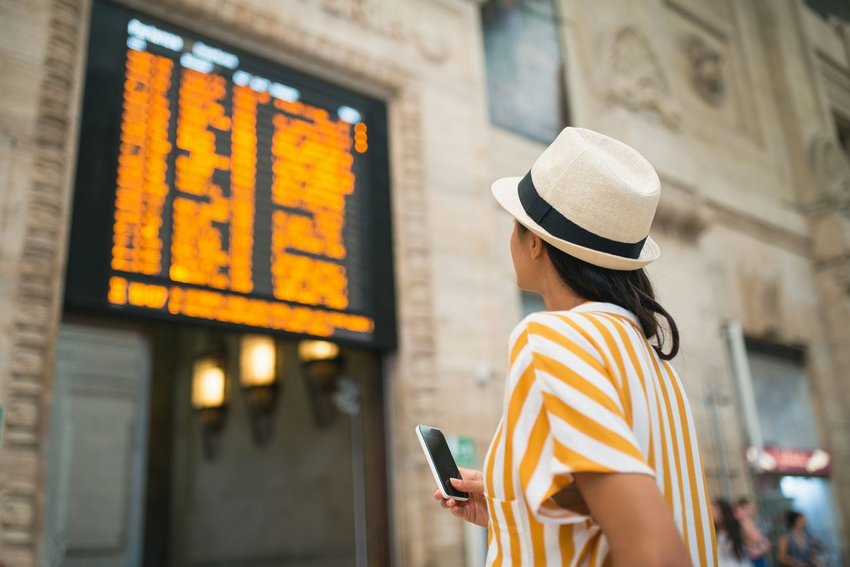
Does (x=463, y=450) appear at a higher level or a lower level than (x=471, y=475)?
higher

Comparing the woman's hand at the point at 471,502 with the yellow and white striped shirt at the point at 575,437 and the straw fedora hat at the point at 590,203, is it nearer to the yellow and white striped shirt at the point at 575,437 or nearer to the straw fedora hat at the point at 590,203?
the yellow and white striped shirt at the point at 575,437

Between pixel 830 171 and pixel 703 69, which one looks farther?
pixel 830 171

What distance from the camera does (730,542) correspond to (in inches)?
238

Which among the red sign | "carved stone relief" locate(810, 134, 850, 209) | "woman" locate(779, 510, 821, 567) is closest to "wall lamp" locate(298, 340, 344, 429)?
"woman" locate(779, 510, 821, 567)

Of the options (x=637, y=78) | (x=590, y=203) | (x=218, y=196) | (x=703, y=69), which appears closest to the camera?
(x=590, y=203)

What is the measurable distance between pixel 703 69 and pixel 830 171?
2.92 meters

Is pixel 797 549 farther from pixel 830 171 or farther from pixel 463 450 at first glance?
pixel 830 171

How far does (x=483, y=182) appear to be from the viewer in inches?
297

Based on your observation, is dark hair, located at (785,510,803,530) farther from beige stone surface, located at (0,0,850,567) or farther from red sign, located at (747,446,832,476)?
red sign, located at (747,446,832,476)

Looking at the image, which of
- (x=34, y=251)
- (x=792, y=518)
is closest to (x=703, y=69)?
(x=792, y=518)

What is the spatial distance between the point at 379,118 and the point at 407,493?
353cm

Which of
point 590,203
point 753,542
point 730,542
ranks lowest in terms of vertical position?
point 753,542

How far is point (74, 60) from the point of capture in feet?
17.1

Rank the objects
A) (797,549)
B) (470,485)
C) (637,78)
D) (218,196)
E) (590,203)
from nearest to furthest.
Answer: (590,203)
(470,485)
(218,196)
(797,549)
(637,78)
